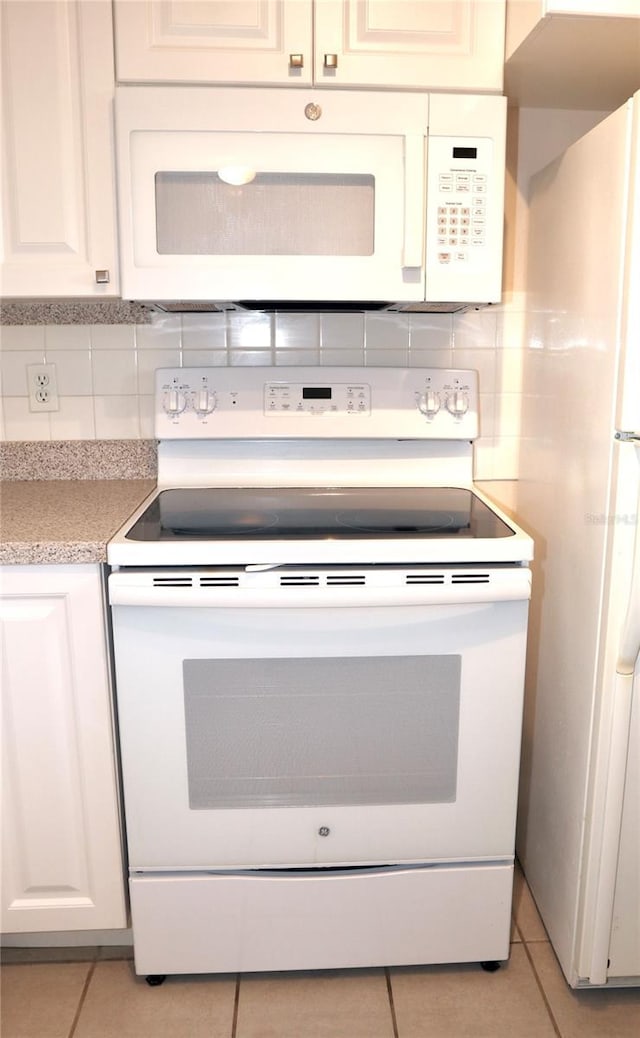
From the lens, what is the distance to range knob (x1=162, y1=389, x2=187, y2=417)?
178 centimetres

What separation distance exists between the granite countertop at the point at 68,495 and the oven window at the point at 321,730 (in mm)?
286

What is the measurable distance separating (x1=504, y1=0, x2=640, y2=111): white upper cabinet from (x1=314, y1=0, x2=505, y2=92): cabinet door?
4 cm

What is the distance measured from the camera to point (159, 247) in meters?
1.48

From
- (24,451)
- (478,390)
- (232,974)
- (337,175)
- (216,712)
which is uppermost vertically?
(337,175)

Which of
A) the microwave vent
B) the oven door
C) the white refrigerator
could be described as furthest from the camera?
the microwave vent

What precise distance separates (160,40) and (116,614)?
102 cm

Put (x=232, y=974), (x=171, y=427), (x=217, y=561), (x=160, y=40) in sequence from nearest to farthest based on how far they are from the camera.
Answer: (x=217, y=561) < (x=160, y=40) < (x=232, y=974) < (x=171, y=427)

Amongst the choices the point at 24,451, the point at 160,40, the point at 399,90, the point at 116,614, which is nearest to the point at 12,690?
the point at 116,614

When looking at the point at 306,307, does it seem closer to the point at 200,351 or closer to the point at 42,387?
the point at 200,351

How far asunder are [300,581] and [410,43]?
39.0 inches

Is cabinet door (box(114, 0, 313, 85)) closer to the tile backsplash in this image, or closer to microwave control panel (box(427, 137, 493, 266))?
microwave control panel (box(427, 137, 493, 266))

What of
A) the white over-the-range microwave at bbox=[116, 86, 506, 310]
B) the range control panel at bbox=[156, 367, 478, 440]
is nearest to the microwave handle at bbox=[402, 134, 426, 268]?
the white over-the-range microwave at bbox=[116, 86, 506, 310]

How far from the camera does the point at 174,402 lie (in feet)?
5.85

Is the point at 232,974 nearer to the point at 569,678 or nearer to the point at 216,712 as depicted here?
the point at 216,712
